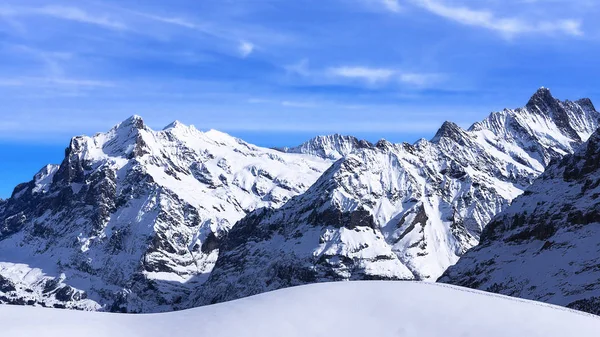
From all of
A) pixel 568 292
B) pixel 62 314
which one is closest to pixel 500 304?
pixel 62 314

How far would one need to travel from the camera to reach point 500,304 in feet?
194

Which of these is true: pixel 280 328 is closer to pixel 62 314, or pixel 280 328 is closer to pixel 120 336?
pixel 120 336

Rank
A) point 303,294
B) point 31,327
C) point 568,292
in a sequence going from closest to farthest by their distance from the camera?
point 31,327 → point 303,294 → point 568,292

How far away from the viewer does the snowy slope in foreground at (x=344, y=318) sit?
55.7 metres

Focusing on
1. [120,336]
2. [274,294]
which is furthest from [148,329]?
[274,294]

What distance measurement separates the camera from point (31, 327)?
181 ft

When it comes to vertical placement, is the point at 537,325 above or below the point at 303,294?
below

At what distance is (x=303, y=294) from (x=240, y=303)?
5161 mm

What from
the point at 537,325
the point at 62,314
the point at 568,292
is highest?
the point at 568,292

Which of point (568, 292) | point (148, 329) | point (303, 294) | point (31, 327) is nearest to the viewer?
point (31, 327)

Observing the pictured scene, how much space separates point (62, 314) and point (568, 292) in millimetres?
161878

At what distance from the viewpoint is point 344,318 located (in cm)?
5809

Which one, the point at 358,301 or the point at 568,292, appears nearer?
A: the point at 358,301

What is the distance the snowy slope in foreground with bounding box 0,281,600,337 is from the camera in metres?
55.7
